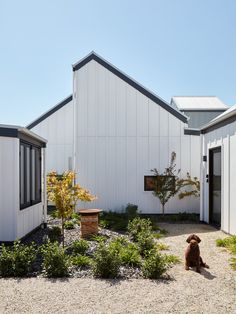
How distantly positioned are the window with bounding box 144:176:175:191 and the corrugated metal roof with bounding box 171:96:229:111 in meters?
7.75

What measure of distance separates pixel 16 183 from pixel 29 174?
5.30ft

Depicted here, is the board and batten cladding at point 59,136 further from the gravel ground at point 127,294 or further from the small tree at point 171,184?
the gravel ground at point 127,294

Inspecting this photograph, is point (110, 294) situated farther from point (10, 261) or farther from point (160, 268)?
point (10, 261)

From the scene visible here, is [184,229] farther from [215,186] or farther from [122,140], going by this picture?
[122,140]

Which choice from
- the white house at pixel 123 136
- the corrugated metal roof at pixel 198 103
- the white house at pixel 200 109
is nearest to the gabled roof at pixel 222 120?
the white house at pixel 123 136

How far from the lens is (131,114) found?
12.9m

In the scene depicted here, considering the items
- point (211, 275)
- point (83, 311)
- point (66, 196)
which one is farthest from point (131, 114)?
point (83, 311)

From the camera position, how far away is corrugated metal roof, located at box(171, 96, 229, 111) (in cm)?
1934

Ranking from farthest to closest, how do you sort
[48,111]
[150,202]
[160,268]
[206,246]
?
[48,111], [150,202], [206,246], [160,268]

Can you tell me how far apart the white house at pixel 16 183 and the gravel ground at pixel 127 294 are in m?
2.45

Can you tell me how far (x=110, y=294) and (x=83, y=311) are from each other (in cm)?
64

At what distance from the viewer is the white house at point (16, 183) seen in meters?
7.40

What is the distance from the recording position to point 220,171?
10180mm

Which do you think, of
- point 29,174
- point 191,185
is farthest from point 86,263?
point 191,185
